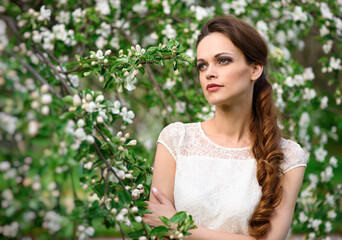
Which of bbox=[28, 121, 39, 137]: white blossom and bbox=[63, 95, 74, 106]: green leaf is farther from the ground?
bbox=[28, 121, 39, 137]: white blossom

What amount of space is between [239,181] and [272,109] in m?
0.49

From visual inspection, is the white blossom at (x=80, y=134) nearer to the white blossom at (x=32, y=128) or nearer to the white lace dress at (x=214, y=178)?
the white blossom at (x=32, y=128)

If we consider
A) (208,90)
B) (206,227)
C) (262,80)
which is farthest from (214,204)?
(262,80)

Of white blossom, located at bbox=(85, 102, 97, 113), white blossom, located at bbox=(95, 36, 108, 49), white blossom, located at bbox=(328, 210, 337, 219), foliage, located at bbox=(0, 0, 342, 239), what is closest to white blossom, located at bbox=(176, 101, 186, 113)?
foliage, located at bbox=(0, 0, 342, 239)

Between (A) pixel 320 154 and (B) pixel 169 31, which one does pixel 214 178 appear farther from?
→ (A) pixel 320 154

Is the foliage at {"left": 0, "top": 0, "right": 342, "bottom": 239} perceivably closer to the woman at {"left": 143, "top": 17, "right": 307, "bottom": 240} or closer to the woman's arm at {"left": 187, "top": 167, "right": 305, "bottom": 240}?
the woman at {"left": 143, "top": 17, "right": 307, "bottom": 240}

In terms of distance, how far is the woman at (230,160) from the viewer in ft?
6.66

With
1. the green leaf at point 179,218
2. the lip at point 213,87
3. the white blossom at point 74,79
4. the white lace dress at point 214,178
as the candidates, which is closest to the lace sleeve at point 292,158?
the white lace dress at point 214,178

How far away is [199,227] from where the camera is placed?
193 cm

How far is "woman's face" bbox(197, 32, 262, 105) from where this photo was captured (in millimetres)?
2041

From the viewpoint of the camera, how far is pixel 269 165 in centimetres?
208

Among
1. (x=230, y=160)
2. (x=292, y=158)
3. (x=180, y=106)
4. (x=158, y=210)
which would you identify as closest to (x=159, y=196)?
(x=158, y=210)

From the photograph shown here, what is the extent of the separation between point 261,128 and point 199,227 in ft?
2.16

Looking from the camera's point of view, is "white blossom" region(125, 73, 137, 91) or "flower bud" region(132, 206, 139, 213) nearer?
"flower bud" region(132, 206, 139, 213)
